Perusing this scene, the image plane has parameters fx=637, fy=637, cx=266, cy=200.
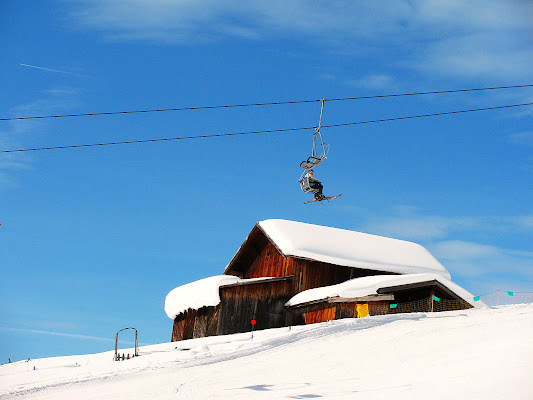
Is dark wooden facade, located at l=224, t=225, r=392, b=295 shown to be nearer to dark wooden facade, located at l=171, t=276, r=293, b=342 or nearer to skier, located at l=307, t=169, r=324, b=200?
dark wooden facade, located at l=171, t=276, r=293, b=342

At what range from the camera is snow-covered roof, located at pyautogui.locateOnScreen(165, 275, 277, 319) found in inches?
1219

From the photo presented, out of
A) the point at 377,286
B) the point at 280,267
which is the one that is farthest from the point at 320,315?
the point at 280,267

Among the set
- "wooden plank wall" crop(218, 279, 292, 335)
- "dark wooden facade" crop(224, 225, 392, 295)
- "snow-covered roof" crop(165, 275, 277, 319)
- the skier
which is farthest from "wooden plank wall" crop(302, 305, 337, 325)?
the skier

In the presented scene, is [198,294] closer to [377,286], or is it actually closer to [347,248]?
[347,248]

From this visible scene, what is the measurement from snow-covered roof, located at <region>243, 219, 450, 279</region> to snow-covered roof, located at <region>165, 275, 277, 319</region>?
226 cm

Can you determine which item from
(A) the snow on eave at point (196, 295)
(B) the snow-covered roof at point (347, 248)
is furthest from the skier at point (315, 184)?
(A) the snow on eave at point (196, 295)

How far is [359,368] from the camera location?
1295 centimetres

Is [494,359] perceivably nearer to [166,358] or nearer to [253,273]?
[166,358]

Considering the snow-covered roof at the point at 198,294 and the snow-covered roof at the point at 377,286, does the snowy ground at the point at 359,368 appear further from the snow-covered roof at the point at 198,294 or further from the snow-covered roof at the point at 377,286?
the snow-covered roof at the point at 198,294

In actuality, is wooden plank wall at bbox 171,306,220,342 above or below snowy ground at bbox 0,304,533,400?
above

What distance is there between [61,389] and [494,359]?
30.3 ft

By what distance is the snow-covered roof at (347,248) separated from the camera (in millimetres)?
30406

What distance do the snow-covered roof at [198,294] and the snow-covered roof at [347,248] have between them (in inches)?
89.0

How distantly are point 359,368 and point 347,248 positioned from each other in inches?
766
